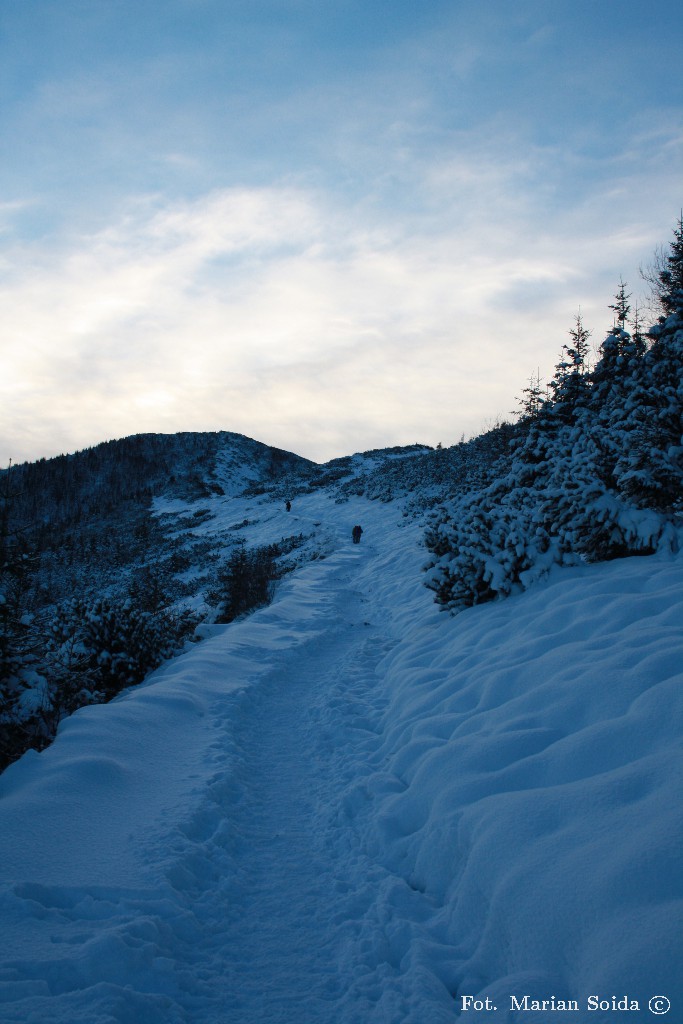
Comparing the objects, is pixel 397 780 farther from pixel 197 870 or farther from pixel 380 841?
pixel 197 870

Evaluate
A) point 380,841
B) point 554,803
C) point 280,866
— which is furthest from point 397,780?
point 554,803

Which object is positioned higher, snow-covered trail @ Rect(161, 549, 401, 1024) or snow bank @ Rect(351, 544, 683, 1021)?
snow bank @ Rect(351, 544, 683, 1021)

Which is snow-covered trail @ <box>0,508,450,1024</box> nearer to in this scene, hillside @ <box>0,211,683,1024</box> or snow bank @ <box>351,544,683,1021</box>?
hillside @ <box>0,211,683,1024</box>

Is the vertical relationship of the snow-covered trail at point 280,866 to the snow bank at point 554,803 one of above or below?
below

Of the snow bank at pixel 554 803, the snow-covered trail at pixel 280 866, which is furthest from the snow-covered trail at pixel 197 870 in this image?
the snow bank at pixel 554 803

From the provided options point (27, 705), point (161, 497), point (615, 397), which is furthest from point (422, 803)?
point (161, 497)

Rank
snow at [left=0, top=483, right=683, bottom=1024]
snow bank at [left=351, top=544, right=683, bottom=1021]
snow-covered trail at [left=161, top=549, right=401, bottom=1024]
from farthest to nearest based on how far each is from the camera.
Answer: snow-covered trail at [left=161, top=549, right=401, bottom=1024], snow at [left=0, top=483, right=683, bottom=1024], snow bank at [left=351, top=544, right=683, bottom=1021]

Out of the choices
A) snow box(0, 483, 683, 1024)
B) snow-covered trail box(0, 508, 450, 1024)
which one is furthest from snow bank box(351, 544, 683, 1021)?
snow-covered trail box(0, 508, 450, 1024)

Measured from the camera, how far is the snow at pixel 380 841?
2.70 meters

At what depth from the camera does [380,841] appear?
4266 mm

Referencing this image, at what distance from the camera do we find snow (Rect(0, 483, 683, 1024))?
2703 mm

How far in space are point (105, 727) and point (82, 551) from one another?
109ft

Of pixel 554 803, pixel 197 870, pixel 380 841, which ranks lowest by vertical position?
pixel 380 841

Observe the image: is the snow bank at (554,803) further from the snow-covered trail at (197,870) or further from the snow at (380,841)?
the snow-covered trail at (197,870)
